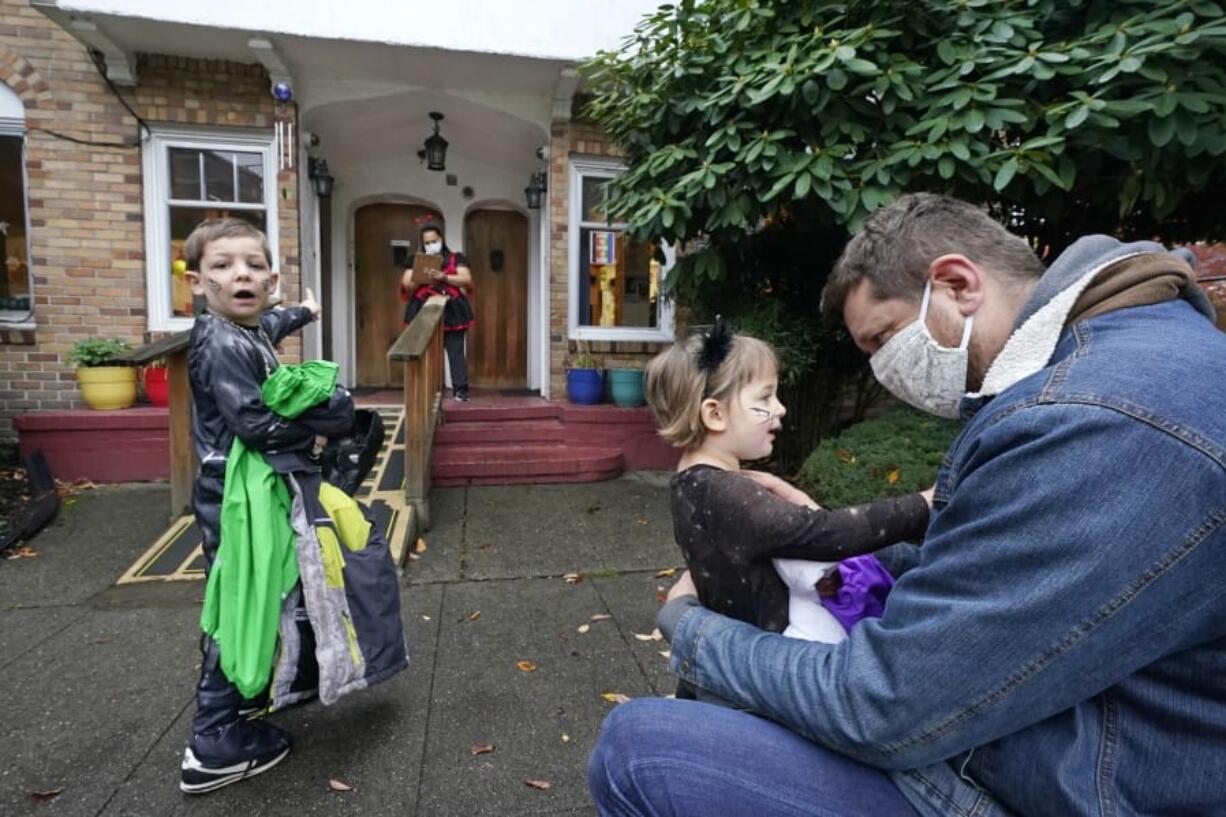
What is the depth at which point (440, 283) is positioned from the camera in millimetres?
6207

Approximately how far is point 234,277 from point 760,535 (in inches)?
68.3

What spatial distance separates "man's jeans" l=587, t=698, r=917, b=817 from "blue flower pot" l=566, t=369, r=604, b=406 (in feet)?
17.2

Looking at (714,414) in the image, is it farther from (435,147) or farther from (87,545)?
(435,147)

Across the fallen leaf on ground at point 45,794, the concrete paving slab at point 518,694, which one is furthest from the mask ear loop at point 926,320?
the fallen leaf on ground at point 45,794

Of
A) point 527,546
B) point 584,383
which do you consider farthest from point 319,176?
point 527,546

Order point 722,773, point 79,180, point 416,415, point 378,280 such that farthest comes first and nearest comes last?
point 378,280, point 79,180, point 416,415, point 722,773

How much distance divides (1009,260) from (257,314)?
2.04m

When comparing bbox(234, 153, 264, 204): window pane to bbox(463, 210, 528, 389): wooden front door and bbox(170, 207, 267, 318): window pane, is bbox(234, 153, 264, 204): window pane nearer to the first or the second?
bbox(170, 207, 267, 318): window pane

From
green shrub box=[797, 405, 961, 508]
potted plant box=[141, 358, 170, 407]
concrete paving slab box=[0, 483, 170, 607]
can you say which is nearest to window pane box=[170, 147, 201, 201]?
potted plant box=[141, 358, 170, 407]

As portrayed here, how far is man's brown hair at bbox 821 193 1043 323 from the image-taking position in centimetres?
105

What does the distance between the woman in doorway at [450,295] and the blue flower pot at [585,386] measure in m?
1.09

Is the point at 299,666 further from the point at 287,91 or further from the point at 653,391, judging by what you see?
the point at 287,91

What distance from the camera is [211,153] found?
5.90m

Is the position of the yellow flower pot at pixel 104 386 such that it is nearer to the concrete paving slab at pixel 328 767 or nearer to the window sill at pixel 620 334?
the window sill at pixel 620 334
